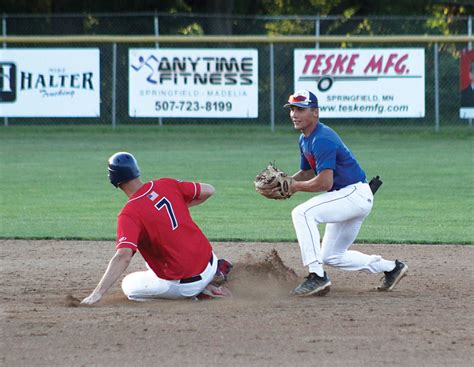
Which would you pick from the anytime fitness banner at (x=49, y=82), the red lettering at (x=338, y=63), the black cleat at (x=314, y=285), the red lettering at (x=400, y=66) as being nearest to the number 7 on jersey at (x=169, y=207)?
the black cleat at (x=314, y=285)

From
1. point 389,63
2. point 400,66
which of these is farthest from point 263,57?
point 400,66

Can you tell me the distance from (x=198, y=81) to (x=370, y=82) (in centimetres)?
385

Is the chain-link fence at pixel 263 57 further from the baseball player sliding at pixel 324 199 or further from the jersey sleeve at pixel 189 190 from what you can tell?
the jersey sleeve at pixel 189 190

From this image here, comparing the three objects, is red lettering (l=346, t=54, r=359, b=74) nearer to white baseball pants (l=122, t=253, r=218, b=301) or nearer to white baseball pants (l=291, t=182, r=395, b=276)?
white baseball pants (l=291, t=182, r=395, b=276)

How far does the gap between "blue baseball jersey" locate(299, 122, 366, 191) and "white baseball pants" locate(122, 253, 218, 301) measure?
3.44ft

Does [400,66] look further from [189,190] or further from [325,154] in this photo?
[189,190]

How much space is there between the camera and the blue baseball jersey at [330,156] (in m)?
7.16

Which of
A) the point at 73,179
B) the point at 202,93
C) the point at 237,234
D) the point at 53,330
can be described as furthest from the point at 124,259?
the point at 202,93

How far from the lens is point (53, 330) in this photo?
20.2 ft

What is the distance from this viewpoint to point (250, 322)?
637 centimetres

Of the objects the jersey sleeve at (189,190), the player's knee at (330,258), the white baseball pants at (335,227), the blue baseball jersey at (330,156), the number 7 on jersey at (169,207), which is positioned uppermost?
the blue baseball jersey at (330,156)

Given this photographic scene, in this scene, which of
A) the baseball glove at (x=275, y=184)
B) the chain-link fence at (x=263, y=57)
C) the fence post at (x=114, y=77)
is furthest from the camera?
the chain-link fence at (x=263, y=57)

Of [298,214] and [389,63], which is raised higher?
[389,63]

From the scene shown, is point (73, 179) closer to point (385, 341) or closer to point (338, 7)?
point (385, 341)
